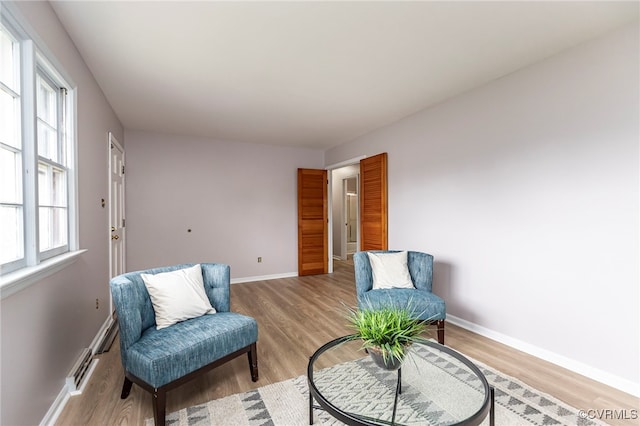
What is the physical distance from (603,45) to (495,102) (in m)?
0.77

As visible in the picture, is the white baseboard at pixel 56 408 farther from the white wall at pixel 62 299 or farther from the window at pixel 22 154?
the window at pixel 22 154

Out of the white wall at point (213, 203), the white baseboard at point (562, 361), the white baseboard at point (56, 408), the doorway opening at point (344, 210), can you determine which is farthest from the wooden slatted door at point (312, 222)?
the white baseboard at point (56, 408)

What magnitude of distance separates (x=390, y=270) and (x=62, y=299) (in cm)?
256

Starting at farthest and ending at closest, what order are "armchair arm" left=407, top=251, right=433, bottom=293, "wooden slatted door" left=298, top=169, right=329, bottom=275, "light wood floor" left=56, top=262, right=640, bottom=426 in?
"wooden slatted door" left=298, top=169, right=329, bottom=275, "armchair arm" left=407, top=251, right=433, bottom=293, "light wood floor" left=56, top=262, right=640, bottom=426

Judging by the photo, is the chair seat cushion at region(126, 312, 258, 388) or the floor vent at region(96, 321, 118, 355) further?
the floor vent at region(96, 321, 118, 355)

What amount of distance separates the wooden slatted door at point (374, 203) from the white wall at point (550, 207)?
794 millimetres


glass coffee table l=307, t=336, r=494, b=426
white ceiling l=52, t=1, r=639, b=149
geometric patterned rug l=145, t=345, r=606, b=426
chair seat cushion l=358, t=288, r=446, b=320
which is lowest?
geometric patterned rug l=145, t=345, r=606, b=426

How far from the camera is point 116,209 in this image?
3.56 metres

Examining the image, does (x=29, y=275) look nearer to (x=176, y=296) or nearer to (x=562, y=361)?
(x=176, y=296)

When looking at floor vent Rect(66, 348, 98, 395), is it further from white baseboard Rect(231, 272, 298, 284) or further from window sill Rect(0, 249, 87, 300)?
white baseboard Rect(231, 272, 298, 284)

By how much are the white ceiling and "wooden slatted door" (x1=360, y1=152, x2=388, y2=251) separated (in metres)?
0.99

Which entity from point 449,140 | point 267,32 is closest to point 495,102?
point 449,140

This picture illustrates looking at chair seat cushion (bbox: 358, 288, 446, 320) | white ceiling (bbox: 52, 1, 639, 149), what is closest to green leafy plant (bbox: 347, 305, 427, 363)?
chair seat cushion (bbox: 358, 288, 446, 320)

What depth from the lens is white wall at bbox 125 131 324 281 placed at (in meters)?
4.36
